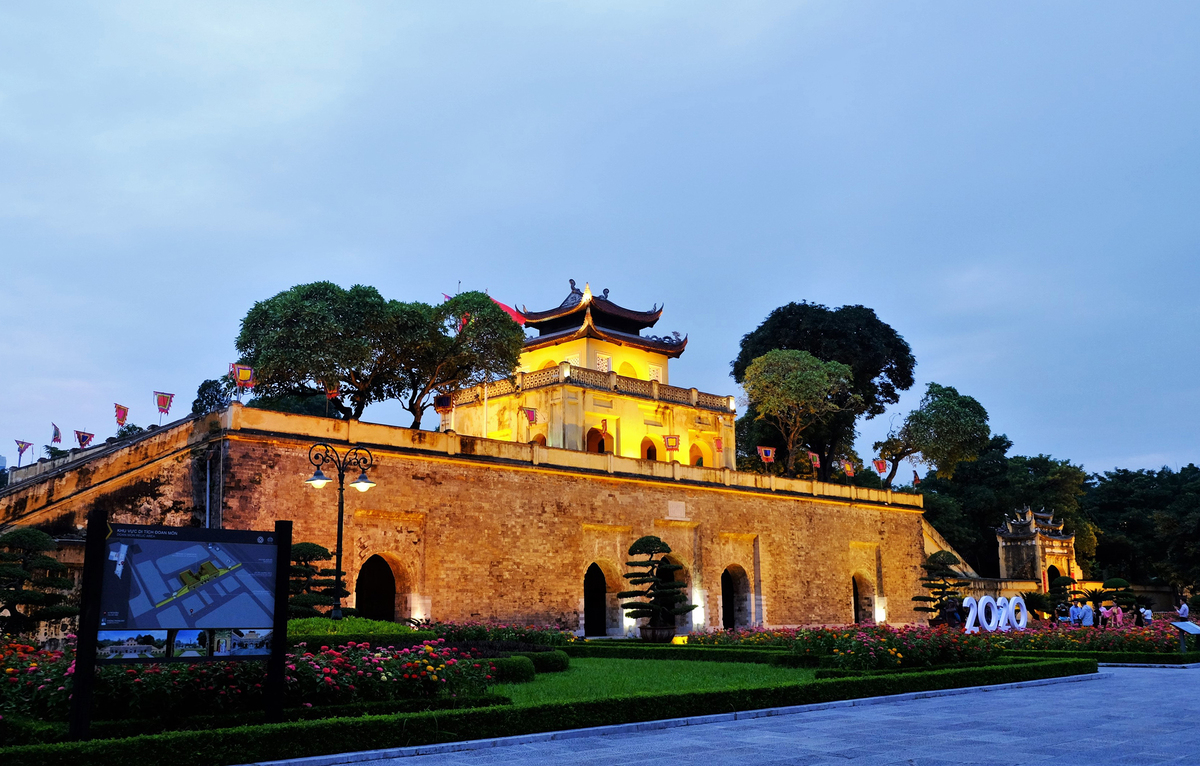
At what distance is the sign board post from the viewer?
291 inches

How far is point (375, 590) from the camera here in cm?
2617

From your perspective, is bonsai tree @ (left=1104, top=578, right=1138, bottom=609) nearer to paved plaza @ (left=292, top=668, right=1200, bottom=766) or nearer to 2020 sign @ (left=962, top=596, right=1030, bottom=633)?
2020 sign @ (left=962, top=596, right=1030, bottom=633)

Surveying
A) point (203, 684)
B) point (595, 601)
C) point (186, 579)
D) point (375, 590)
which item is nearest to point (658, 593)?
point (595, 601)

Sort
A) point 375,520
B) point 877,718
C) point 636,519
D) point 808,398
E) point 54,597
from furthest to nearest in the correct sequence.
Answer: point 808,398, point 636,519, point 375,520, point 54,597, point 877,718

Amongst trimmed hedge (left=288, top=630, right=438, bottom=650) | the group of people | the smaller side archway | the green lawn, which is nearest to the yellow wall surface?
the smaller side archway

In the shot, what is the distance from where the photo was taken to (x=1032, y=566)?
39000 mm

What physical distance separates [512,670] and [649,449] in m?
24.1

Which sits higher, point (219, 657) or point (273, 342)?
point (273, 342)

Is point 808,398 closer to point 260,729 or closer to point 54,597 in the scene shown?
point 54,597

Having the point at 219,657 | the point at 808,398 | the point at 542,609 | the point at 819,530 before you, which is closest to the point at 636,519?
the point at 542,609

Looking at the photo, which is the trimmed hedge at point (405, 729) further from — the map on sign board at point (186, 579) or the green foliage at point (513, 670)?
the green foliage at point (513, 670)

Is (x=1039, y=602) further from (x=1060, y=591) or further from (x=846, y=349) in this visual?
Answer: (x=846, y=349)

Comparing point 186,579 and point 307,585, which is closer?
point 186,579

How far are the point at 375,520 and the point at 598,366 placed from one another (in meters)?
16.6
